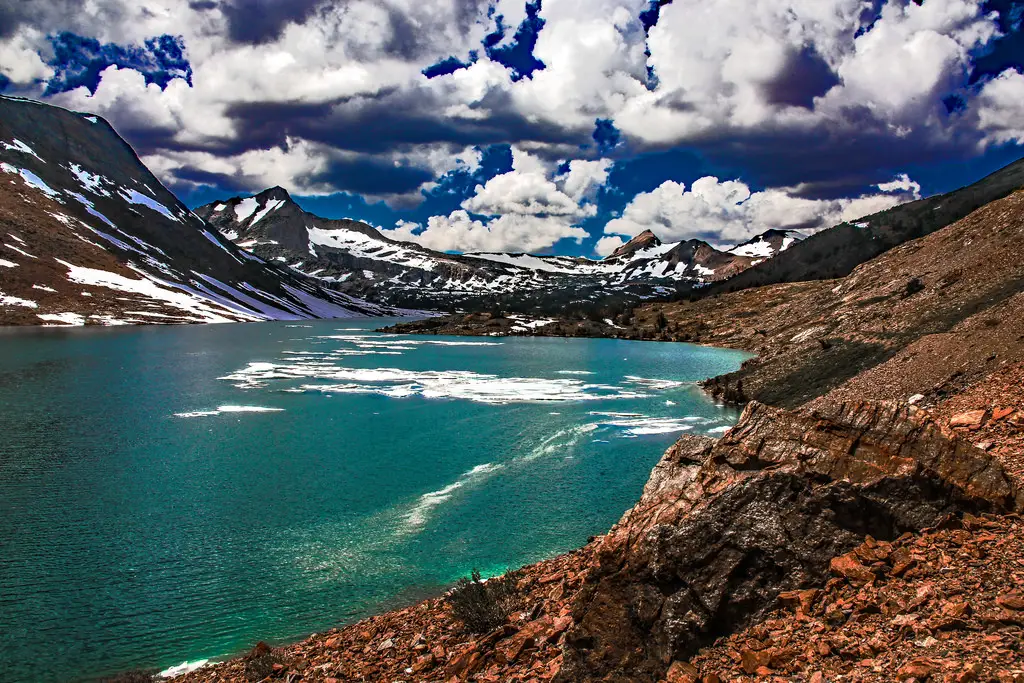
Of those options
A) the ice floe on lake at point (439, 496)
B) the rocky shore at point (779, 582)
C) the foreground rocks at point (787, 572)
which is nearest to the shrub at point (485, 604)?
the rocky shore at point (779, 582)

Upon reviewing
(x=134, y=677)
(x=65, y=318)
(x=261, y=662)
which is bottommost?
(x=134, y=677)

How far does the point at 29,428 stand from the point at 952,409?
53.7 meters

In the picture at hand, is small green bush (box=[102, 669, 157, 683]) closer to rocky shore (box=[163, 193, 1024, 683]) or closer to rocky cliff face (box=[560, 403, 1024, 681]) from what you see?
rocky shore (box=[163, 193, 1024, 683])

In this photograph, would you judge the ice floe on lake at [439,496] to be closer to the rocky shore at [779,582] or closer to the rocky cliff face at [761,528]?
the rocky shore at [779,582]

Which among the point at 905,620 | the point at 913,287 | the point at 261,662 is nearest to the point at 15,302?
the point at 261,662

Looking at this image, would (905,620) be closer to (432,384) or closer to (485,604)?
(485,604)

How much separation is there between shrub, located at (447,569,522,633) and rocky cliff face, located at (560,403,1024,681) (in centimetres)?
326

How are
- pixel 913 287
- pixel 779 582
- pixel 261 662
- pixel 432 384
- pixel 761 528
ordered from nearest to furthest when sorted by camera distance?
pixel 779 582
pixel 761 528
pixel 261 662
pixel 913 287
pixel 432 384

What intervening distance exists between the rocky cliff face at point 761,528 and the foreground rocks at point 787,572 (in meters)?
0.03

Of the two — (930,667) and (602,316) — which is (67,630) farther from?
(602,316)

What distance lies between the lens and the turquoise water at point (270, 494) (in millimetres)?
18734

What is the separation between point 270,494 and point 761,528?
25467 millimetres

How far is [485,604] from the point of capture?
47.7ft

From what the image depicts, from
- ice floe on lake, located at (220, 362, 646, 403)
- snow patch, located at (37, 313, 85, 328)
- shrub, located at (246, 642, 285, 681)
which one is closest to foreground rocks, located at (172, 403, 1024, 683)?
shrub, located at (246, 642, 285, 681)
